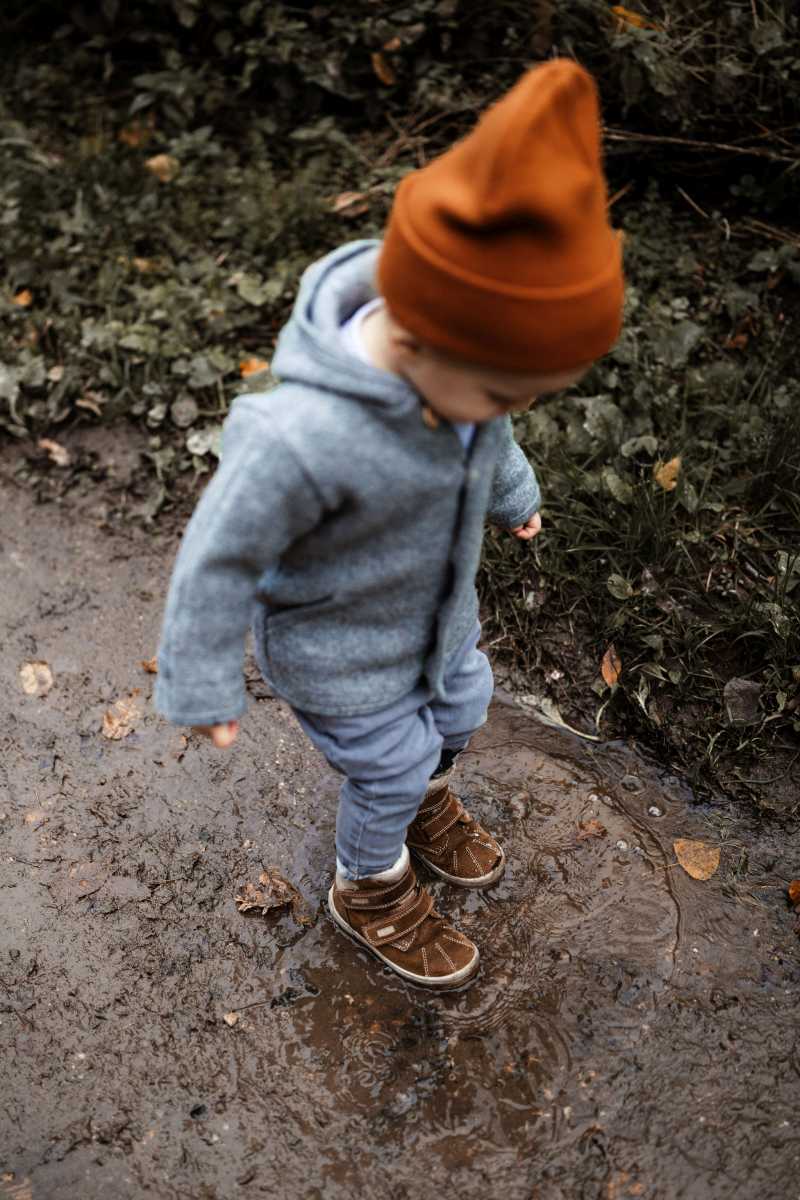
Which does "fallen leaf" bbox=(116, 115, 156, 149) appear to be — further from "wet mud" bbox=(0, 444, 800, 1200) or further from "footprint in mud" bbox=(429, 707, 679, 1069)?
"footprint in mud" bbox=(429, 707, 679, 1069)

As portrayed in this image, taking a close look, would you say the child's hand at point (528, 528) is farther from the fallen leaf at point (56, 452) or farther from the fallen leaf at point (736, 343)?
the fallen leaf at point (56, 452)

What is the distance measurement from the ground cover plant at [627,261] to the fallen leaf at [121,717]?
73cm

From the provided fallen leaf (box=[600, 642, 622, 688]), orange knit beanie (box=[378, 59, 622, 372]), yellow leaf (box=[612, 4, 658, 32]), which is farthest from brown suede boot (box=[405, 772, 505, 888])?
yellow leaf (box=[612, 4, 658, 32])

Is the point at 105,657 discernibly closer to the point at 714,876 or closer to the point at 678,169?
the point at 714,876

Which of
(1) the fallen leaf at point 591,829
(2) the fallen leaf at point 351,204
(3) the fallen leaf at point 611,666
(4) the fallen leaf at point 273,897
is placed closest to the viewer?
(4) the fallen leaf at point 273,897

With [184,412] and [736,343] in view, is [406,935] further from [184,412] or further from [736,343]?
[736,343]

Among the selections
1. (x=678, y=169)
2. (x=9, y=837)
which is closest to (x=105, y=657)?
(x=9, y=837)

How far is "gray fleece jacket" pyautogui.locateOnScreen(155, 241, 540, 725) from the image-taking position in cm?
147

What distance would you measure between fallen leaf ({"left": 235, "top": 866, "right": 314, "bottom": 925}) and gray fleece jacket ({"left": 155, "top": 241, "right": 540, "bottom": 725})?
0.74 metres

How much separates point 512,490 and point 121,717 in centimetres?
131

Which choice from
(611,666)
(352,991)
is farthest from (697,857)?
(352,991)

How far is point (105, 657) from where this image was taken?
114 inches

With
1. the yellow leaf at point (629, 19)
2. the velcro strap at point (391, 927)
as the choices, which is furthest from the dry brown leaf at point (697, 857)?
the yellow leaf at point (629, 19)

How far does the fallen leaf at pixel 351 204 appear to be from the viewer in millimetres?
3893
